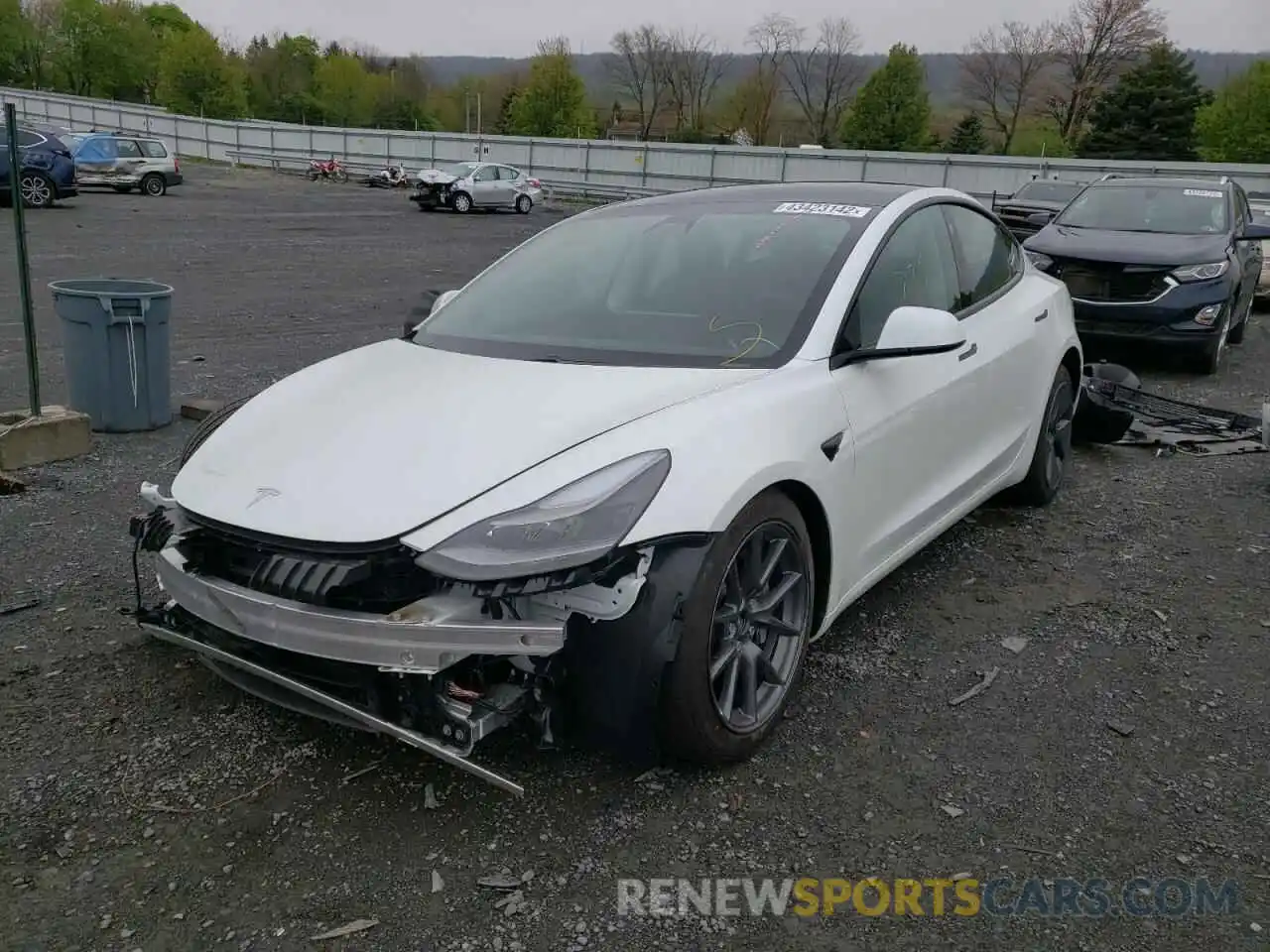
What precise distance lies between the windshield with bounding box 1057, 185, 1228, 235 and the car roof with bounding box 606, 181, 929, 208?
20.7 ft

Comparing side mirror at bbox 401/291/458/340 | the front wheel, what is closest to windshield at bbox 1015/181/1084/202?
side mirror at bbox 401/291/458/340

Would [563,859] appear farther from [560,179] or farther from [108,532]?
[560,179]

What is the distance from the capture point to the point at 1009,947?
7.82 feet

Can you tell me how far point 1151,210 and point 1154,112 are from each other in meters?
58.0

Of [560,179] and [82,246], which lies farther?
[560,179]

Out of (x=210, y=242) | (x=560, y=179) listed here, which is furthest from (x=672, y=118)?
(x=210, y=242)

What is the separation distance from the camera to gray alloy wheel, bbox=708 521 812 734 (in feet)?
9.53

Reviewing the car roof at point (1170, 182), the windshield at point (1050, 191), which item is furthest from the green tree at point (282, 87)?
the car roof at point (1170, 182)

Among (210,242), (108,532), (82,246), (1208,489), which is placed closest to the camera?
(108,532)

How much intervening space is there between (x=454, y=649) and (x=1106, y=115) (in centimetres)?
6713

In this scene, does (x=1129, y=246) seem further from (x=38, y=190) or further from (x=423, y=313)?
(x=38, y=190)

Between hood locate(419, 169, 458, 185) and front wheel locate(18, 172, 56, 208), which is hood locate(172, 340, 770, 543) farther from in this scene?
hood locate(419, 169, 458, 185)

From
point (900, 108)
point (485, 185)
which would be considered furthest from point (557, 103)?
point (485, 185)

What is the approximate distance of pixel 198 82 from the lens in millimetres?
81375
